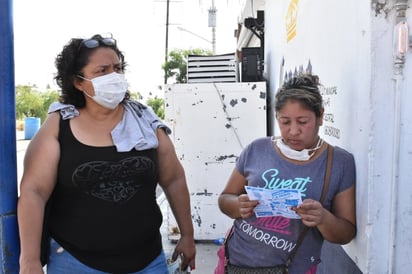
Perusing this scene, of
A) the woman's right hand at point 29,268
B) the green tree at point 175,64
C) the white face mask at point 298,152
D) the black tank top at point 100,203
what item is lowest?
the woman's right hand at point 29,268

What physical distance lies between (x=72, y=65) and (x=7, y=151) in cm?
51

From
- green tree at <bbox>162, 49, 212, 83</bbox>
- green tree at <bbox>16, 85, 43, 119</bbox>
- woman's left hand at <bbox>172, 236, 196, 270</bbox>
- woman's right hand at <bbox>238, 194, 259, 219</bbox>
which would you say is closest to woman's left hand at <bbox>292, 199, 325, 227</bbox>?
woman's right hand at <bbox>238, 194, 259, 219</bbox>

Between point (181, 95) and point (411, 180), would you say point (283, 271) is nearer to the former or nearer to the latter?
point (411, 180)

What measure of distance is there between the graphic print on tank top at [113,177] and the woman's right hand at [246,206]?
48 cm

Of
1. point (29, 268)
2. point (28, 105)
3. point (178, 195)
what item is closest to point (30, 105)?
point (28, 105)

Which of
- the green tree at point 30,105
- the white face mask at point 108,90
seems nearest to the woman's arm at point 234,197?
the white face mask at point 108,90

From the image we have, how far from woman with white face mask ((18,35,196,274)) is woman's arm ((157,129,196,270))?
42 mm

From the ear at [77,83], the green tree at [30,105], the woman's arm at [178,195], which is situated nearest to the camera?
the ear at [77,83]

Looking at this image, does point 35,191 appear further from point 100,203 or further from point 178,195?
point 178,195

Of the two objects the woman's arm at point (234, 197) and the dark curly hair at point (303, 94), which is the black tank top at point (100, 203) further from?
the dark curly hair at point (303, 94)

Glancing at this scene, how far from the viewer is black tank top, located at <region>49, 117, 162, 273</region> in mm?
1951

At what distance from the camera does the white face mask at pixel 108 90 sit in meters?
2.09

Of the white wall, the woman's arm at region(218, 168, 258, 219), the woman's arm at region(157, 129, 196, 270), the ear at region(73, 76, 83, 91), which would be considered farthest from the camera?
the woman's arm at region(157, 129, 196, 270)

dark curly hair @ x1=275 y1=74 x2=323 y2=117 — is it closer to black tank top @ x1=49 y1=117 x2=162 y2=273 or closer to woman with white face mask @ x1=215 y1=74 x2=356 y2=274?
woman with white face mask @ x1=215 y1=74 x2=356 y2=274
